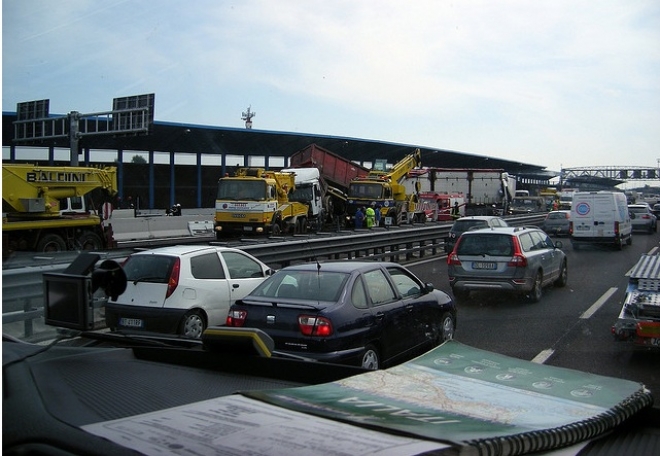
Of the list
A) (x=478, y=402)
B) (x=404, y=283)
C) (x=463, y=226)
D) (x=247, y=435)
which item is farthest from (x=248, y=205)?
(x=247, y=435)

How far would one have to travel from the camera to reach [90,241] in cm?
1886

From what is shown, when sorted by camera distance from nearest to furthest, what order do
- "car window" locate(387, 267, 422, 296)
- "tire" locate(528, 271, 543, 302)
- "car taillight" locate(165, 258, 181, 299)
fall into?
"car window" locate(387, 267, 422, 296)
"car taillight" locate(165, 258, 181, 299)
"tire" locate(528, 271, 543, 302)

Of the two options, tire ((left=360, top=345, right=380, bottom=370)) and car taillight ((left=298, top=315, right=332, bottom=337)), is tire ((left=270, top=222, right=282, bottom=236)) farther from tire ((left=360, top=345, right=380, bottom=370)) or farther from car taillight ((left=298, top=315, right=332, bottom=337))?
car taillight ((left=298, top=315, right=332, bottom=337))

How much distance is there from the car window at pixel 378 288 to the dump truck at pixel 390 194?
83.2ft

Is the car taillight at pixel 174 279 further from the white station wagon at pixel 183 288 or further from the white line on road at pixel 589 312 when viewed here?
the white line on road at pixel 589 312

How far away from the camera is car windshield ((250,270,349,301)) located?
7.45 meters

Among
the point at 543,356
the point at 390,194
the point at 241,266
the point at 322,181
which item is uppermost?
the point at 322,181

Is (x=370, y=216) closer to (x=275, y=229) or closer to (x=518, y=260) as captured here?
(x=275, y=229)

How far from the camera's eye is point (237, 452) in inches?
61.6

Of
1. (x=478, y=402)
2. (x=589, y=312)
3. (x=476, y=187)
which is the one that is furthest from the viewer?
(x=476, y=187)

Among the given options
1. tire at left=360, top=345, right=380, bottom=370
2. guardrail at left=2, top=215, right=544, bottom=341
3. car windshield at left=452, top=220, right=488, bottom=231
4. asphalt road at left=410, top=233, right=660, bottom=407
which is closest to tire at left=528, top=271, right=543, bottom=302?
asphalt road at left=410, top=233, right=660, bottom=407

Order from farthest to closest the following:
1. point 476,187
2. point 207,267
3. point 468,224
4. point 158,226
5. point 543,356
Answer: point 476,187, point 158,226, point 468,224, point 207,267, point 543,356

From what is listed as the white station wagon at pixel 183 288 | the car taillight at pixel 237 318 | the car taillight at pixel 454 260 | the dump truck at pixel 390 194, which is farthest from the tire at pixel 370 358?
the dump truck at pixel 390 194

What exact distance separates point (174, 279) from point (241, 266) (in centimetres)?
153
